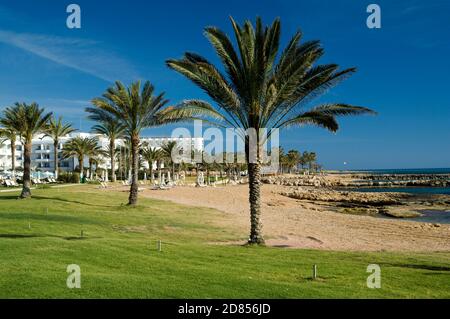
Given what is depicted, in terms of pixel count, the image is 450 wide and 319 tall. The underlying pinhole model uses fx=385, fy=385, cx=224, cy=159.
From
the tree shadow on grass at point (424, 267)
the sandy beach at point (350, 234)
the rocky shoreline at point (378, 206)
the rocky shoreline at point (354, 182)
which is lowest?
the rocky shoreline at point (354, 182)

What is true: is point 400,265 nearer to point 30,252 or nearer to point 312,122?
point 312,122

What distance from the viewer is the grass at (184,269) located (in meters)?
7.15

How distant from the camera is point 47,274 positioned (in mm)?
7812

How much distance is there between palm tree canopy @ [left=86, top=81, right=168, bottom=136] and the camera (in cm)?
2375

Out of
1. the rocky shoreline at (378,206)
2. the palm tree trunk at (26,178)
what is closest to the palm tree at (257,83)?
the palm tree trunk at (26,178)

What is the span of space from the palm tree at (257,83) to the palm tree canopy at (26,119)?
16.1 meters

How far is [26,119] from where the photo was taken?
2581 centimetres

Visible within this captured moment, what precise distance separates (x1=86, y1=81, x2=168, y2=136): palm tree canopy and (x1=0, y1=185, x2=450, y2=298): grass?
941 cm

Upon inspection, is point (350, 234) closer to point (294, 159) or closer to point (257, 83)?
point (257, 83)

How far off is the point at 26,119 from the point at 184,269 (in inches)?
846

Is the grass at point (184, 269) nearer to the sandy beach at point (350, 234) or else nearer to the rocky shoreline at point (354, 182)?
the sandy beach at point (350, 234)

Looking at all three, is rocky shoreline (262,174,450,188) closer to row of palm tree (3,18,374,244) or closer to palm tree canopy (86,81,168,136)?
palm tree canopy (86,81,168,136)
